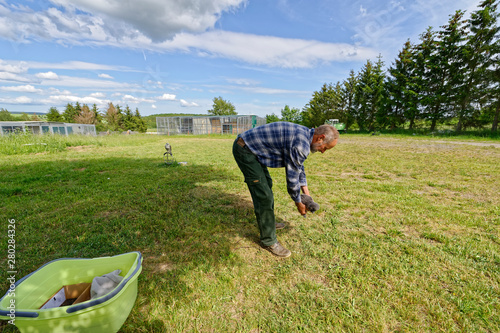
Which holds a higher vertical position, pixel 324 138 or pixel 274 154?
pixel 324 138

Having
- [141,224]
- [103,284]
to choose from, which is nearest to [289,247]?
[103,284]

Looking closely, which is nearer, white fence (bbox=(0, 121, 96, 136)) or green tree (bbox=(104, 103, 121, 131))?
white fence (bbox=(0, 121, 96, 136))

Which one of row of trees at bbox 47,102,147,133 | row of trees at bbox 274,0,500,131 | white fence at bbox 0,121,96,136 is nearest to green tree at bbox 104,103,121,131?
row of trees at bbox 47,102,147,133

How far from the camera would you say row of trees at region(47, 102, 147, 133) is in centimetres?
4588

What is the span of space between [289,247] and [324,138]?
159cm

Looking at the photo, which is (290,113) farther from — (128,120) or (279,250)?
(279,250)

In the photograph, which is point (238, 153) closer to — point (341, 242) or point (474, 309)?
point (341, 242)

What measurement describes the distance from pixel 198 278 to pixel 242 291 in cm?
52

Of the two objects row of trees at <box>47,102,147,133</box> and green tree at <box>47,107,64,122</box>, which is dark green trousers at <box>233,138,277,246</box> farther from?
green tree at <box>47,107,64,122</box>

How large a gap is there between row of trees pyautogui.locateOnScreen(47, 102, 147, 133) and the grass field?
49.3m

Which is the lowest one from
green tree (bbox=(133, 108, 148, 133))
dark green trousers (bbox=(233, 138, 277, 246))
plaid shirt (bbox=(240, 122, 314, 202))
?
dark green trousers (bbox=(233, 138, 277, 246))

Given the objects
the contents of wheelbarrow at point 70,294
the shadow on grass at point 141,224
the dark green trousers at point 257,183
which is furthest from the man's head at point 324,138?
the contents of wheelbarrow at point 70,294

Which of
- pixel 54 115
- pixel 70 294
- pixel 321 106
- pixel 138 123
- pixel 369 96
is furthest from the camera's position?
pixel 138 123

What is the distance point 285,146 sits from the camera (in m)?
2.33
